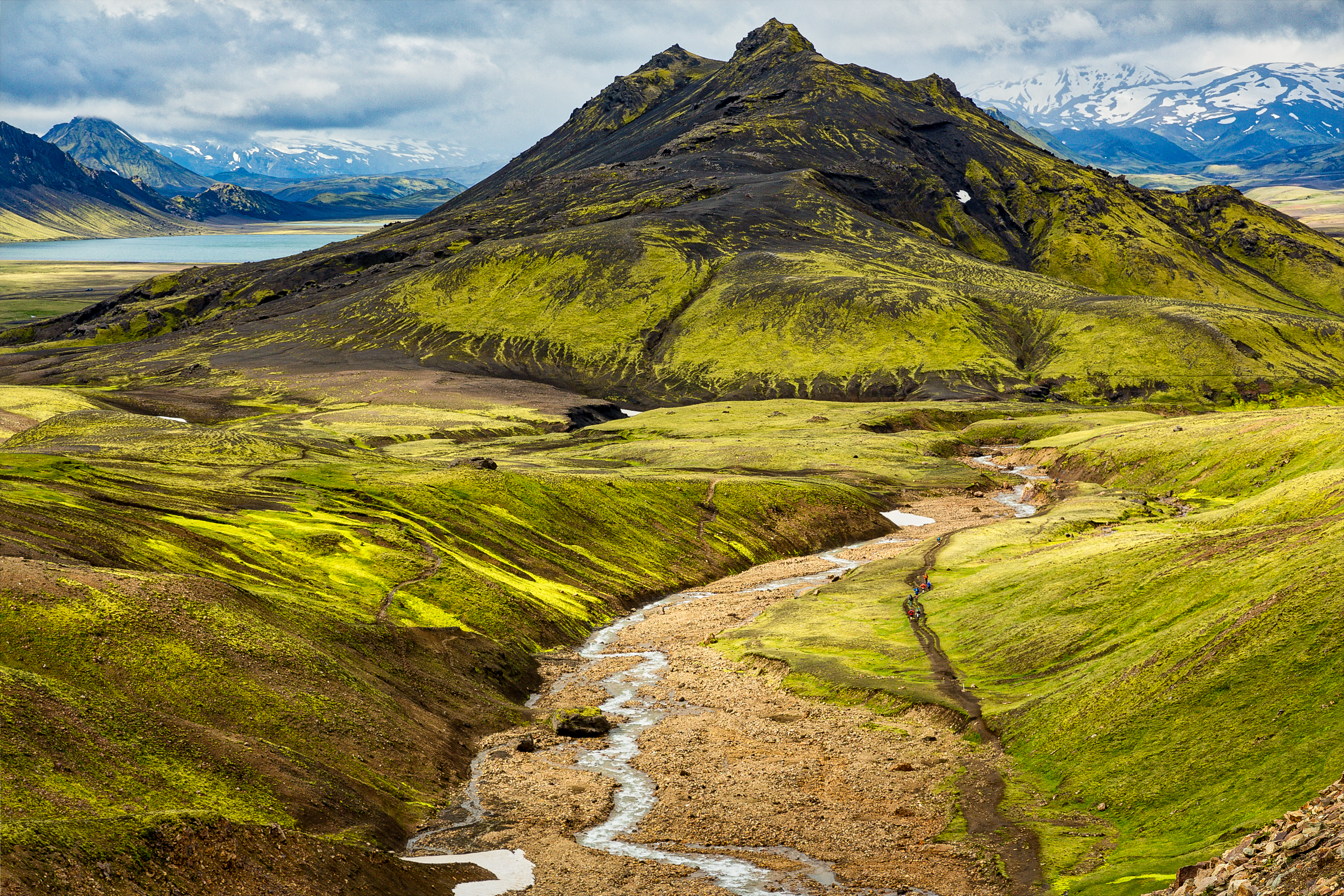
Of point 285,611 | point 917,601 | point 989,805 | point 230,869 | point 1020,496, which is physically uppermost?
point 1020,496

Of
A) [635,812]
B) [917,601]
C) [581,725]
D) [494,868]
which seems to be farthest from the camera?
[917,601]

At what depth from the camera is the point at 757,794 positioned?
62906 mm

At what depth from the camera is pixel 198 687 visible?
197 ft

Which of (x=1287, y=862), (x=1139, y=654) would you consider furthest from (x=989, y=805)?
(x=1287, y=862)

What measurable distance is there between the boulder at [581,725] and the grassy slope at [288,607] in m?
5.40

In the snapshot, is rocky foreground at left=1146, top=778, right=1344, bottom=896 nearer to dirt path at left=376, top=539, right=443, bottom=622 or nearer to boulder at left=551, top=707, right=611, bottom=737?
boulder at left=551, top=707, right=611, bottom=737

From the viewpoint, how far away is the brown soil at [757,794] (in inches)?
2032

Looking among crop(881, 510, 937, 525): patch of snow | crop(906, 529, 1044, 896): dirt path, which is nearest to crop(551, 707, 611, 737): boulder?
crop(906, 529, 1044, 896): dirt path

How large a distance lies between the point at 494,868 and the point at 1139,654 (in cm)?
4104

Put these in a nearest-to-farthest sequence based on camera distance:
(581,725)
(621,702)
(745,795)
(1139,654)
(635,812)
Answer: (635,812) → (745,795) → (1139,654) → (581,725) → (621,702)

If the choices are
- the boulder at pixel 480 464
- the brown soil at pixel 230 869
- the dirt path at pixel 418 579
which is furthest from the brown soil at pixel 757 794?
the boulder at pixel 480 464

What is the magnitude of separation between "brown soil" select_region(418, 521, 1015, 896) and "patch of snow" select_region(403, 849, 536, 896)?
64 cm

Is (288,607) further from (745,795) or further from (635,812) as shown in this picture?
(745,795)

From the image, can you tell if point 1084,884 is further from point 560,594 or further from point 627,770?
point 560,594
